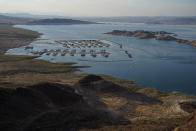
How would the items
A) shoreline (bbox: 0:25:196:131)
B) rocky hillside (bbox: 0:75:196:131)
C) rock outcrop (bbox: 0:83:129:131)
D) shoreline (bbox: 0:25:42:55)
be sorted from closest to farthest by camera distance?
rock outcrop (bbox: 0:83:129:131)
rocky hillside (bbox: 0:75:196:131)
shoreline (bbox: 0:25:196:131)
shoreline (bbox: 0:25:42:55)

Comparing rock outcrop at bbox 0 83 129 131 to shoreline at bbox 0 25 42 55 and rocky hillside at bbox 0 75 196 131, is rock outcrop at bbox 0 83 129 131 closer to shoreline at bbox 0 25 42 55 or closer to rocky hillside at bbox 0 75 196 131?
rocky hillside at bbox 0 75 196 131

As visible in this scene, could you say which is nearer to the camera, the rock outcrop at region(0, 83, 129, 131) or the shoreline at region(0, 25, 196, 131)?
the rock outcrop at region(0, 83, 129, 131)

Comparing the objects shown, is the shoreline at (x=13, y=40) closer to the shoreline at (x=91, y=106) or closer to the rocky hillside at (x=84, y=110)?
the shoreline at (x=91, y=106)

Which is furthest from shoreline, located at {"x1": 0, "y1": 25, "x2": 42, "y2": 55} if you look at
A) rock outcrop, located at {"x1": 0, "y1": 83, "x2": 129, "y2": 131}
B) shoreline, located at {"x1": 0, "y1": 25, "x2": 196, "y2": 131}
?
rock outcrop, located at {"x1": 0, "y1": 83, "x2": 129, "y2": 131}

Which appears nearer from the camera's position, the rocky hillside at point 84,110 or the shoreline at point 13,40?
the rocky hillside at point 84,110

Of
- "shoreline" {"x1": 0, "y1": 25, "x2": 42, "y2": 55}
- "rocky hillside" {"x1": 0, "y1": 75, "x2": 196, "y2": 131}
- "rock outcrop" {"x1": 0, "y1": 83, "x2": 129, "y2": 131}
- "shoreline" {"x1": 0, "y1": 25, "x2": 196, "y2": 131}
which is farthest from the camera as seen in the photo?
"shoreline" {"x1": 0, "y1": 25, "x2": 42, "y2": 55}

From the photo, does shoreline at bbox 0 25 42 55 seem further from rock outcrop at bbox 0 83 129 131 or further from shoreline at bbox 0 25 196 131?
rock outcrop at bbox 0 83 129 131

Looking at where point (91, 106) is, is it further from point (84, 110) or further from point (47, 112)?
point (47, 112)

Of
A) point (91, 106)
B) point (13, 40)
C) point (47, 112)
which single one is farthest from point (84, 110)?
point (13, 40)

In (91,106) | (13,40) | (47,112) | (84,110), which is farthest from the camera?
(13,40)

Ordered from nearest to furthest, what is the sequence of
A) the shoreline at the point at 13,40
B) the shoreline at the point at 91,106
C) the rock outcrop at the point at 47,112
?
the rock outcrop at the point at 47,112 < the shoreline at the point at 91,106 < the shoreline at the point at 13,40

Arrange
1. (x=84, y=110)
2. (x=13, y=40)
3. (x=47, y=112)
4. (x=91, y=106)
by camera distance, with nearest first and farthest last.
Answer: (x=47, y=112) < (x=84, y=110) < (x=91, y=106) < (x=13, y=40)

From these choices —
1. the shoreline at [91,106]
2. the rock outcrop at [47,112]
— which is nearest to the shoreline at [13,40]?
the shoreline at [91,106]
